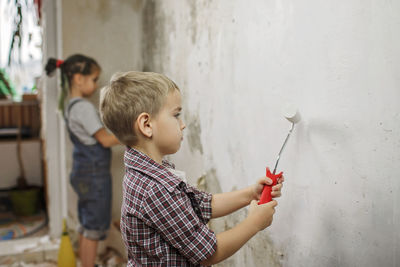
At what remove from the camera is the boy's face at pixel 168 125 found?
83 centimetres

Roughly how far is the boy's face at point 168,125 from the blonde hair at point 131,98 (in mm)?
13

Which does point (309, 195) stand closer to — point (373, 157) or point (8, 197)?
point (373, 157)

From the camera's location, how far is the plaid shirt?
76cm

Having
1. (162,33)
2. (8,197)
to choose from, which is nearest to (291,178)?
(162,33)

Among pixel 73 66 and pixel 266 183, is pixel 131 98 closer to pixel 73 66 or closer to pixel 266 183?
pixel 266 183

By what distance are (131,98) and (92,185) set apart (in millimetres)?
1174

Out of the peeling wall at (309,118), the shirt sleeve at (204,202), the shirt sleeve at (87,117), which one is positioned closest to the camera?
the peeling wall at (309,118)

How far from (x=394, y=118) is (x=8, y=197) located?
3201 millimetres

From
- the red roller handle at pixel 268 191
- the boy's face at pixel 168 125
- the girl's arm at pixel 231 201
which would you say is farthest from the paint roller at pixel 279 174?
the boy's face at pixel 168 125

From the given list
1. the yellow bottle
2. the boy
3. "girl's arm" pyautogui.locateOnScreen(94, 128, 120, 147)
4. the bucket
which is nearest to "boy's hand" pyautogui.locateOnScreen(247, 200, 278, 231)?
the boy

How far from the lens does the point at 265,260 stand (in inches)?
40.9

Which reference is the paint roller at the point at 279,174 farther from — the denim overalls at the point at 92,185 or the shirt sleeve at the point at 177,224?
the denim overalls at the point at 92,185

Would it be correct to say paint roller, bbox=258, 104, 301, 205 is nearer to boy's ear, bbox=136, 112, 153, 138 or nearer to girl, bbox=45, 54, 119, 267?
boy's ear, bbox=136, 112, 153, 138

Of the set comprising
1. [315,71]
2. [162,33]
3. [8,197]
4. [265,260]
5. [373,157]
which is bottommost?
[8,197]
